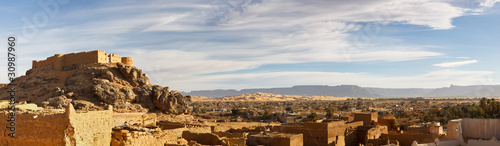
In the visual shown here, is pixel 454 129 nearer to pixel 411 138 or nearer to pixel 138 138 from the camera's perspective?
pixel 411 138

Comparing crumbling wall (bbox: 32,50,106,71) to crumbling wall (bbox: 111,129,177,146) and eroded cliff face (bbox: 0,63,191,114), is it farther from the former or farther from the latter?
crumbling wall (bbox: 111,129,177,146)

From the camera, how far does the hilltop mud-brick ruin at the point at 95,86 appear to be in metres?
38.4

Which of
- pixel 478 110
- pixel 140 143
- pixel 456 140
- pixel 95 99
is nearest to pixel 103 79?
pixel 95 99

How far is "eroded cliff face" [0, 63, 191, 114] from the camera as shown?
126 feet

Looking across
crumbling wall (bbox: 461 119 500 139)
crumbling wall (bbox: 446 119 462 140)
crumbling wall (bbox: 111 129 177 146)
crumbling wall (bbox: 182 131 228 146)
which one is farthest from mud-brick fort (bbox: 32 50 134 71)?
crumbling wall (bbox: 461 119 500 139)

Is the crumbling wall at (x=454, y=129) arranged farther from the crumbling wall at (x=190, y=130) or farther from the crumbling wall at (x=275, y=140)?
the crumbling wall at (x=190, y=130)

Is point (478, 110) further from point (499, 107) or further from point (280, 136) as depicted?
point (280, 136)

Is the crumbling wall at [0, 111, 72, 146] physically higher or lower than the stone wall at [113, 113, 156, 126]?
higher

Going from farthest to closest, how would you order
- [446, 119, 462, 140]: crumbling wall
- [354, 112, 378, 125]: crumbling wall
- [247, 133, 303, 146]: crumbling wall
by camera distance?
[354, 112, 378, 125]: crumbling wall, [247, 133, 303, 146]: crumbling wall, [446, 119, 462, 140]: crumbling wall

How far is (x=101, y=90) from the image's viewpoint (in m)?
39.7

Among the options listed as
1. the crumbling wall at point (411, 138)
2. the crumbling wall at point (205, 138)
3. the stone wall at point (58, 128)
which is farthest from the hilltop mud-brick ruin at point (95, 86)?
the crumbling wall at point (411, 138)

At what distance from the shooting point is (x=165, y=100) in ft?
140

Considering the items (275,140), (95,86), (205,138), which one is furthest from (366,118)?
(95,86)

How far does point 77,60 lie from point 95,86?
6586mm
